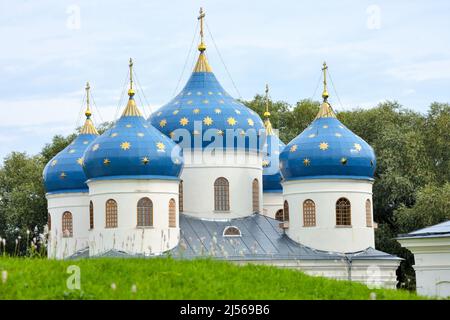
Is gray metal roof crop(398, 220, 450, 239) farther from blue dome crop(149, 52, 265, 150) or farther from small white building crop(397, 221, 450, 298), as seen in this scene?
blue dome crop(149, 52, 265, 150)

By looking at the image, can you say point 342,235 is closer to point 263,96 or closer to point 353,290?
point 353,290

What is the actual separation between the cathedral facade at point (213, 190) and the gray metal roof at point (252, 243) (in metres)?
0.05

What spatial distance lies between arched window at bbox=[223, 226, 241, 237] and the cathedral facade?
0.04 metres

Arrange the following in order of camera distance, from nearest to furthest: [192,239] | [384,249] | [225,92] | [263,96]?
[192,239] → [225,92] → [384,249] → [263,96]

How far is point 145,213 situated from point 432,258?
11870 millimetres

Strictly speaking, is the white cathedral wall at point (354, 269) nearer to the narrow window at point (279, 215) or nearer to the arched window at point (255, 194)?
the arched window at point (255, 194)

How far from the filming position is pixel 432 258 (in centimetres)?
2545

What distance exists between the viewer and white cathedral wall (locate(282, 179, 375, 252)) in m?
35.9

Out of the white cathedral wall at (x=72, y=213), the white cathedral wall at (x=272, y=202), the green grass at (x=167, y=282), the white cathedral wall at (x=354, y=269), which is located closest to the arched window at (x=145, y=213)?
the white cathedral wall at (x=72, y=213)

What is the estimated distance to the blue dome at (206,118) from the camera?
38.0 m

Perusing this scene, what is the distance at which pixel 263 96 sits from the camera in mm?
60406

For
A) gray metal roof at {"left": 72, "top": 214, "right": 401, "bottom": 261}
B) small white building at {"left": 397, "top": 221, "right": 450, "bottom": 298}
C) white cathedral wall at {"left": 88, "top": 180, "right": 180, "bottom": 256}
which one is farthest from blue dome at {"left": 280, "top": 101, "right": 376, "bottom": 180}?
small white building at {"left": 397, "top": 221, "right": 450, "bottom": 298}

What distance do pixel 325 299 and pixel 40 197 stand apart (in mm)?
38751

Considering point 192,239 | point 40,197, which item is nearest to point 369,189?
point 192,239
